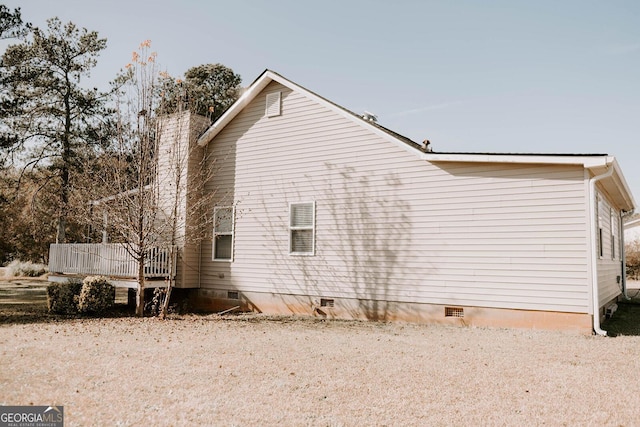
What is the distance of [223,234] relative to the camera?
1516cm

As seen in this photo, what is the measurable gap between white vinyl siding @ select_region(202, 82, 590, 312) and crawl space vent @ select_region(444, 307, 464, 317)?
252 millimetres

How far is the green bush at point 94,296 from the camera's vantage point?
1336 centimetres

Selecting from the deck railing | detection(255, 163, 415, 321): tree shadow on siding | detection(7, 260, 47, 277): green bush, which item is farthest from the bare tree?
detection(7, 260, 47, 277): green bush

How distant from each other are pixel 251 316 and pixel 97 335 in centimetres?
438

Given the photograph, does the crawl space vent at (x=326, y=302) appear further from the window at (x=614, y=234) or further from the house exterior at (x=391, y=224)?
the window at (x=614, y=234)

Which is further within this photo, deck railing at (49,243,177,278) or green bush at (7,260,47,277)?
green bush at (7,260,47,277)

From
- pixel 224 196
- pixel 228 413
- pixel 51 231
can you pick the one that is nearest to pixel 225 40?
pixel 224 196

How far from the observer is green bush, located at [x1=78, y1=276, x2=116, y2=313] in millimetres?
13359

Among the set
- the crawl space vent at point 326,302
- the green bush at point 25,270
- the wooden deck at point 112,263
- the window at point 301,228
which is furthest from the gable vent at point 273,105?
the green bush at point 25,270

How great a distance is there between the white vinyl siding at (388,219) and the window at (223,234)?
14.2 inches

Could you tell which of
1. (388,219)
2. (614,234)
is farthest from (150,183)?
(614,234)

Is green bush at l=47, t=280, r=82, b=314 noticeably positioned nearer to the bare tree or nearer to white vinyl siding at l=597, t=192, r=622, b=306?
the bare tree

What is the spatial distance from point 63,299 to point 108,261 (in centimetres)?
162

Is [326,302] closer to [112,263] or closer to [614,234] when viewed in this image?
[112,263]
